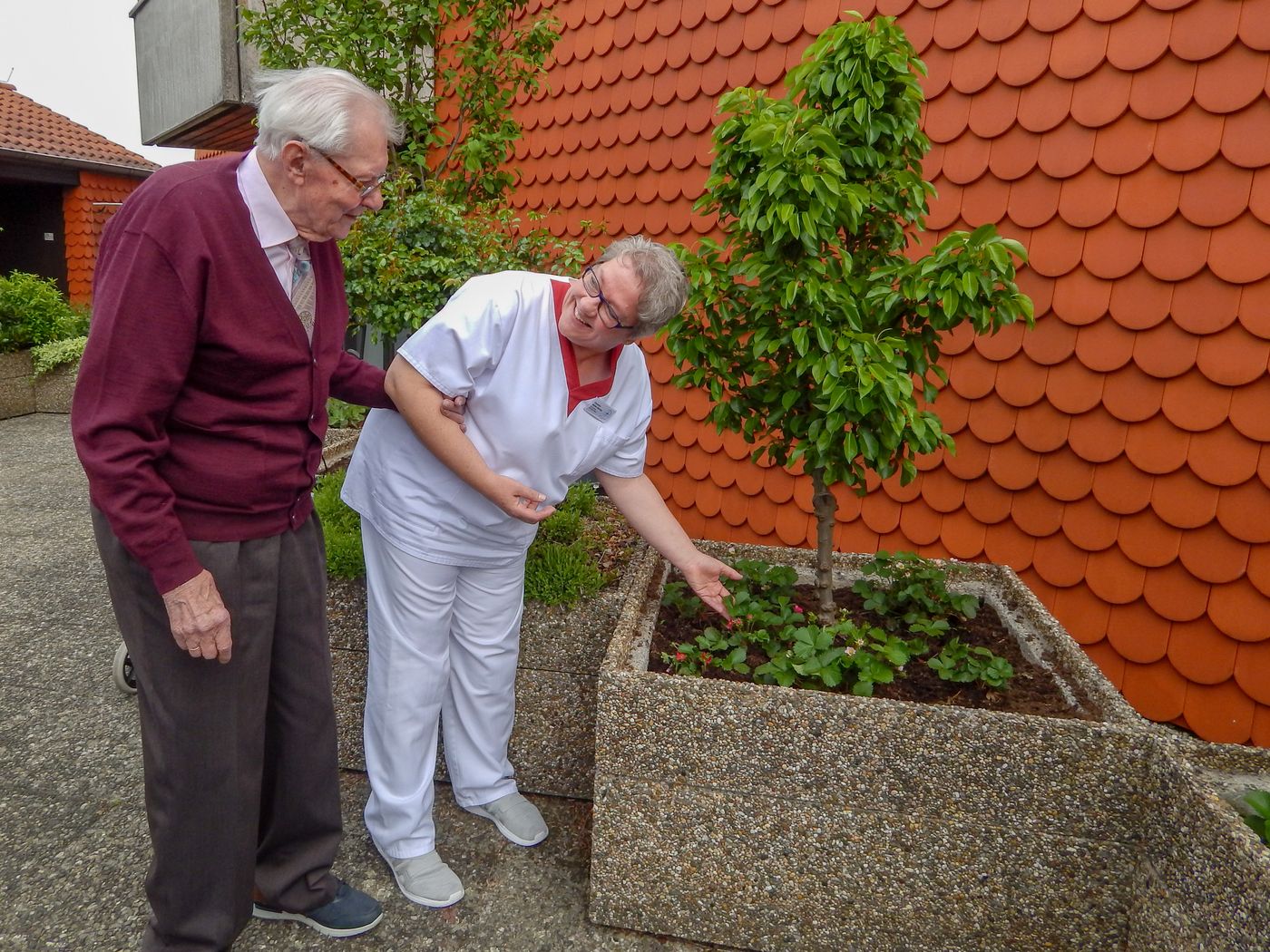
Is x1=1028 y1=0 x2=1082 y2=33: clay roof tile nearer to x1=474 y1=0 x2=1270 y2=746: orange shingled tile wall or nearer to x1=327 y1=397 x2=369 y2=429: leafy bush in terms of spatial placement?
x1=474 y1=0 x2=1270 y2=746: orange shingled tile wall

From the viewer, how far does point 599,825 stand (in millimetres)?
2066

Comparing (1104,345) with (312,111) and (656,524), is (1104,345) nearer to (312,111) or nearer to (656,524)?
(656,524)

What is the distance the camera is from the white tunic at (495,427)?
6.51 feet

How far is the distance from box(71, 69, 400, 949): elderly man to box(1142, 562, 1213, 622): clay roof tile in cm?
279

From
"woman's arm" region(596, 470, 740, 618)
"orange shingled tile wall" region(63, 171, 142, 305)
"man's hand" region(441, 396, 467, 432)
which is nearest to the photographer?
"man's hand" region(441, 396, 467, 432)

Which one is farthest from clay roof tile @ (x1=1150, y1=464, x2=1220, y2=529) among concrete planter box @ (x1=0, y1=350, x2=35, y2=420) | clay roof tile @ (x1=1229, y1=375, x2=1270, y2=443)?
concrete planter box @ (x1=0, y1=350, x2=35, y2=420)

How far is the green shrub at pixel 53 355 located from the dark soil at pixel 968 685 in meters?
8.73

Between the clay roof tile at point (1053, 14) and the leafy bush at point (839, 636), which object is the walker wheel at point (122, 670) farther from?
the clay roof tile at point (1053, 14)

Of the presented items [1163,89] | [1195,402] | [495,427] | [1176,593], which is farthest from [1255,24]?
[495,427]

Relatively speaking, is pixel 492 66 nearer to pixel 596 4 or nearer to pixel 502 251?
pixel 596 4

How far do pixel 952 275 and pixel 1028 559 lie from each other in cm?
166

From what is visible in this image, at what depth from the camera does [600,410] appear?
221 centimetres

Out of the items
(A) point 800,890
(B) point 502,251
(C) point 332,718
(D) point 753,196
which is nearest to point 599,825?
(A) point 800,890

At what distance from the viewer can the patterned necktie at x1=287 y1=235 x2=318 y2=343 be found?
1.72 meters
